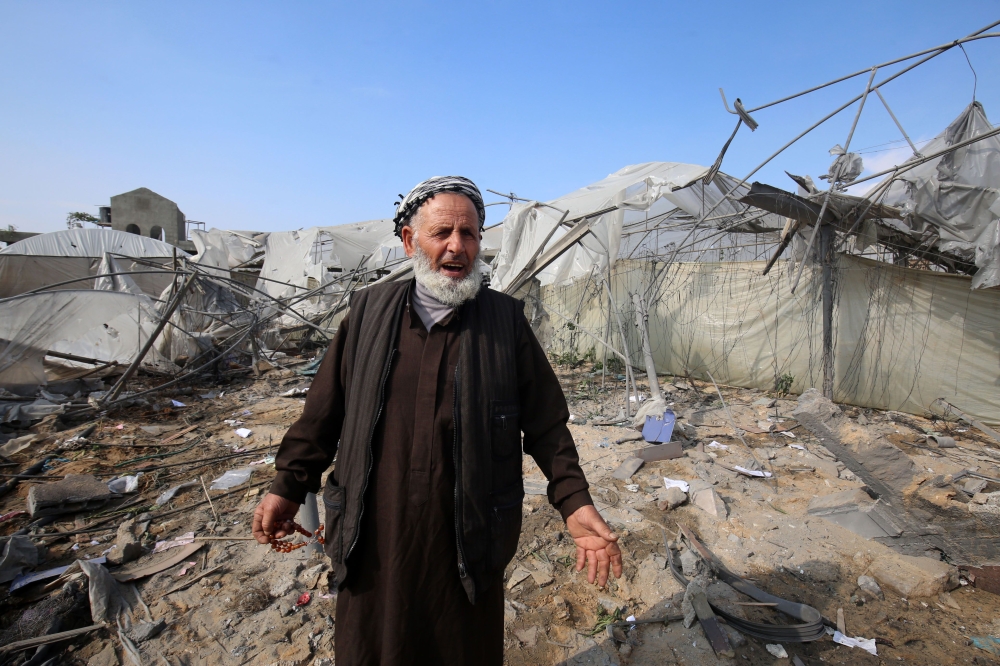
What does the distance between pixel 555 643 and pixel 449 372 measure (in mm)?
1834

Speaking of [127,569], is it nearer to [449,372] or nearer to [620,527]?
[449,372]

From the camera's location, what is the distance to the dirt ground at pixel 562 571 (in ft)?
7.79

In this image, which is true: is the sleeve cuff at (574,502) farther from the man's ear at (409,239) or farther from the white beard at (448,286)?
the man's ear at (409,239)

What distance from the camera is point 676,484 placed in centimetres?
430

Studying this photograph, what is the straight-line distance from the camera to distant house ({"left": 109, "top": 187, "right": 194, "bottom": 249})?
3016 cm

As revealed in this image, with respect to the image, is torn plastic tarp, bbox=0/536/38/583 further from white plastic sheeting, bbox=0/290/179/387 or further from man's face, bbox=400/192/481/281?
Answer: white plastic sheeting, bbox=0/290/179/387

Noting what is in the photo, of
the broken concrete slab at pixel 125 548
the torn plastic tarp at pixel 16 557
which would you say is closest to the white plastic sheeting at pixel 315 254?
the broken concrete slab at pixel 125 548

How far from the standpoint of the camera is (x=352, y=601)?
1.45 meters

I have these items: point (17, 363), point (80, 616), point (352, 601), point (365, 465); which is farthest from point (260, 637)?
point (17, 363)

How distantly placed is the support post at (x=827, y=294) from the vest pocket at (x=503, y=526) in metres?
7.32

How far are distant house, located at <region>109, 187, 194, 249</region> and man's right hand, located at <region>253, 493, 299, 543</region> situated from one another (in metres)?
35.1

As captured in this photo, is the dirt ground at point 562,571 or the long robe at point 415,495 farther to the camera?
the dirt ground at point 562,571

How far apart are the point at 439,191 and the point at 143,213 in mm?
37793

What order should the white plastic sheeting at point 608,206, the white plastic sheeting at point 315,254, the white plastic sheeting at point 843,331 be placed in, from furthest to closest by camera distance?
1. the white plastic sheeting at point 315,254
2. the white plastic sheeting at point 843,331
3. the white plastic sheeting at point 608,206
